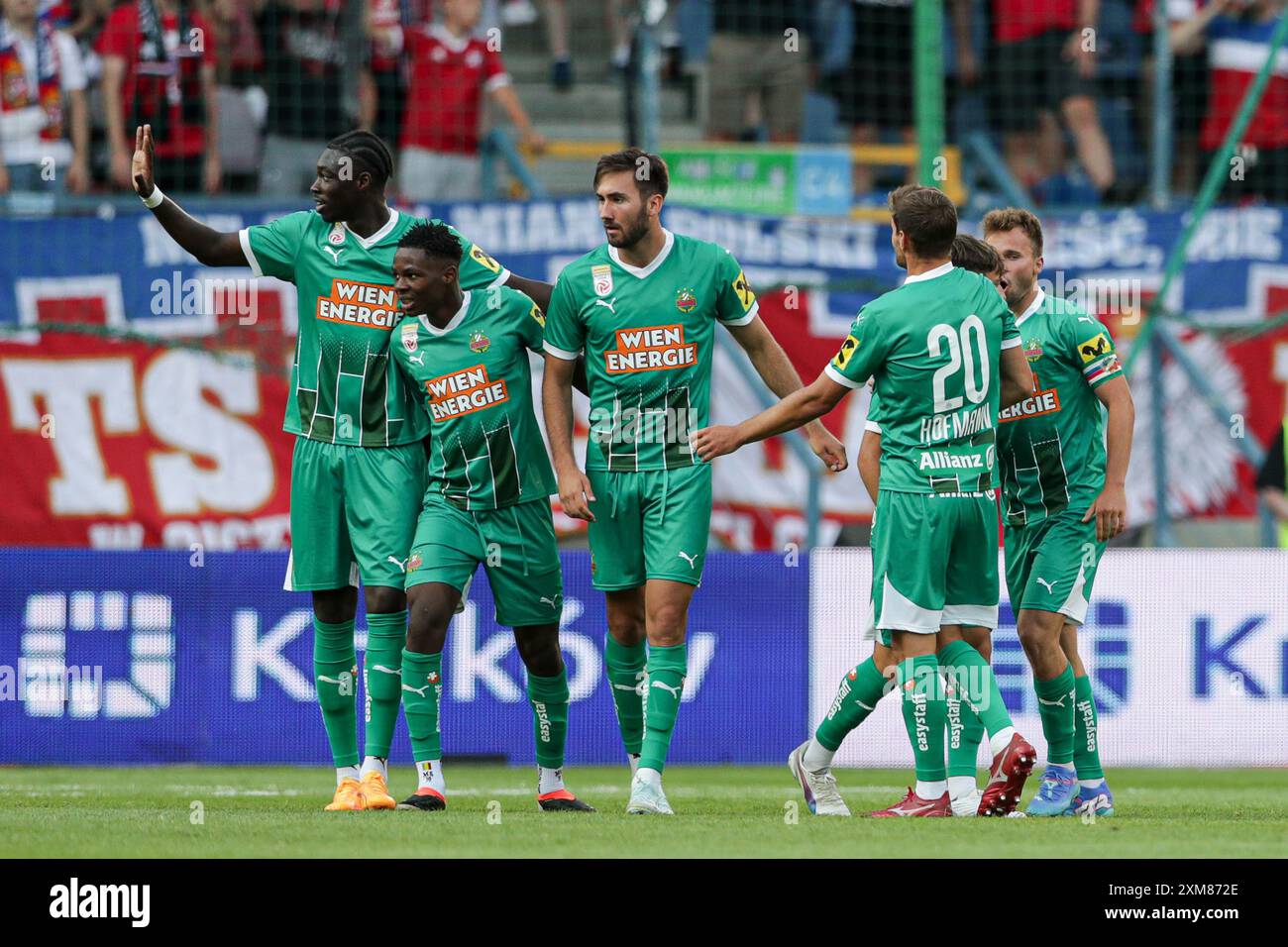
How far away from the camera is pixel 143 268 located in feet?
42.4

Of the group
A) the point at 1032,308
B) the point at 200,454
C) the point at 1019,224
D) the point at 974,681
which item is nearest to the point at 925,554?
the point at 974,681

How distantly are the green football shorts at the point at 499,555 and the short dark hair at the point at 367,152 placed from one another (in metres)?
1.28

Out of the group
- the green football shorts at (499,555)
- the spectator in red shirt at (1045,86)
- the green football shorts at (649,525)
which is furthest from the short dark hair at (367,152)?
the spectator in red shirt at (1045,86)

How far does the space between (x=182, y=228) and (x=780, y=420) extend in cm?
247

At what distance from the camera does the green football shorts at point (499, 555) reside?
7770mm

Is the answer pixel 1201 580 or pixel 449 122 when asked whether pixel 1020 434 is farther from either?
pixel 449 122

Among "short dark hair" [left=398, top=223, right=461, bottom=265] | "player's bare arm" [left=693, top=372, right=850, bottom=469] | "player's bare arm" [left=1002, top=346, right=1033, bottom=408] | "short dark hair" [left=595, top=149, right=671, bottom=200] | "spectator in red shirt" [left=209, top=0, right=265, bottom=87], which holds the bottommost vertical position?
"player's bare arm" [left=693, top=372, right=850, bottom=469]

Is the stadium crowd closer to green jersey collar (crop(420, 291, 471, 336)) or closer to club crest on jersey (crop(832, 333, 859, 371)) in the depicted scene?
green jersey collar (crop(420, 291, 471, 336))

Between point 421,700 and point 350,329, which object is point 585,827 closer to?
point 421,700

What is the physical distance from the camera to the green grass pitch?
6195mm

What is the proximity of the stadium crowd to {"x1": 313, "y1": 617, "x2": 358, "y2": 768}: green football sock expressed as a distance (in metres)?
6.63

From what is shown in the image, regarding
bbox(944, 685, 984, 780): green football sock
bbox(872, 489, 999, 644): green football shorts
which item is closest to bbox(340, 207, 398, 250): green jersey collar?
bbox(872, 489, 999, 644): green football shorts

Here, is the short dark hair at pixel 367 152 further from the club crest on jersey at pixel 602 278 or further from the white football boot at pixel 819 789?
the white football boot at pixel 819 789

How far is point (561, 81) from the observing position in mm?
15914
